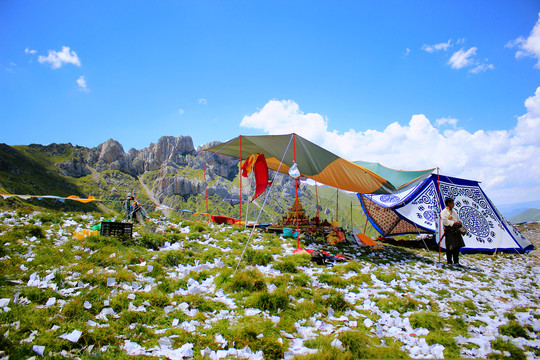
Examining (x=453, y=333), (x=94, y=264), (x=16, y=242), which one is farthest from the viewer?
(x=16, y=242)

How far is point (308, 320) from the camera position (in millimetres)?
5367

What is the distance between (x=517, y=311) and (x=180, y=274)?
28.7 ft

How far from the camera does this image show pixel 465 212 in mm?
15977

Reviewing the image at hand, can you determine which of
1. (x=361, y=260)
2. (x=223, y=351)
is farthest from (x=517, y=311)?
(x=223, y=351)

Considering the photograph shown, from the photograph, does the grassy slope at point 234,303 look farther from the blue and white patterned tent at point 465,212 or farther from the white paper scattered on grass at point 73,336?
the blue and white patterned tent at point 465,212

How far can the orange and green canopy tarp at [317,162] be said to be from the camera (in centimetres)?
1370

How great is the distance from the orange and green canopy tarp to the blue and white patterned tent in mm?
2553

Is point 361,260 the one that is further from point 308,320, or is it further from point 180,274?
point 180,274

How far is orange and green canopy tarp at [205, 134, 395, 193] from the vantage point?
45.0 feet

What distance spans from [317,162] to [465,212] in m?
9.98

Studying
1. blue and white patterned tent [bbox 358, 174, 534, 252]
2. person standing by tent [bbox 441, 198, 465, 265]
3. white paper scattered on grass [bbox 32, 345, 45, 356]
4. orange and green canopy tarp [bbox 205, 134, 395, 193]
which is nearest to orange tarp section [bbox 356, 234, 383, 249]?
orange and green canopy tarp [bbox 205, 134, 395, 193]

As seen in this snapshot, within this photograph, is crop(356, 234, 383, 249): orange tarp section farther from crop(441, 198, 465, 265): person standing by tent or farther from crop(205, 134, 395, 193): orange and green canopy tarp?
crop(441, 198, 465, 265): person standing by tent

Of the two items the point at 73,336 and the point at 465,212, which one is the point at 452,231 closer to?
the point at 465,212

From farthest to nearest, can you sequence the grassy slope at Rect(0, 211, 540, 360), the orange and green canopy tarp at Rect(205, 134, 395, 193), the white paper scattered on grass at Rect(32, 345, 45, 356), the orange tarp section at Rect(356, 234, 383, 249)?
the orange tarp section at Rect(356, 234, 383, 249)
the orange and green canopy tarp at Rect(205, 134, 395, 193)
the grassy slope at Rect(0, 211, 540, 360)
the white paper scattered on grass at Rect(32, 345, 45, 356)
